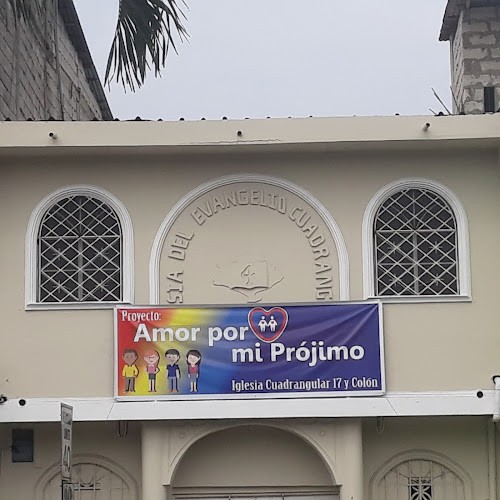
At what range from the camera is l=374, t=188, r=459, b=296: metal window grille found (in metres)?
16.1

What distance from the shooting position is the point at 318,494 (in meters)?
16.0

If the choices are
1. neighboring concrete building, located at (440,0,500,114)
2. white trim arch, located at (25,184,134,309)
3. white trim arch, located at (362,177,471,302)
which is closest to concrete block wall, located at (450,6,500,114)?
neighboring concrete building, located at (440,0,500,114)

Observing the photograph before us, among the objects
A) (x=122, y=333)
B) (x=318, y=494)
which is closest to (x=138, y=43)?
(x=122, y=333)

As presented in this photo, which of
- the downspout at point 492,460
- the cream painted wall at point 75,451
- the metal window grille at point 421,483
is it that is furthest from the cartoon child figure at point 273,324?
the downspout at point 492,460

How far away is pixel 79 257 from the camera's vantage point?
53.1 feet

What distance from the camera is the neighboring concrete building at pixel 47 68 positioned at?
757 inches

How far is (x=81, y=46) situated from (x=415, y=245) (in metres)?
10.3

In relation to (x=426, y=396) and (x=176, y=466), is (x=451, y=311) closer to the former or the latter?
(x=426, y=396)

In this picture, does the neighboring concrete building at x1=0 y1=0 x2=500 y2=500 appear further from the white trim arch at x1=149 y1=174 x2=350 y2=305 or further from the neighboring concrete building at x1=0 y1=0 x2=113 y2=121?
the neighboring concrete building at x1=0 y1=0 x2=113 y2=121

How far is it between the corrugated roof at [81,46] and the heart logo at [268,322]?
8605mm

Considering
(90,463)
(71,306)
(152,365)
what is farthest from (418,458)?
(71,306)

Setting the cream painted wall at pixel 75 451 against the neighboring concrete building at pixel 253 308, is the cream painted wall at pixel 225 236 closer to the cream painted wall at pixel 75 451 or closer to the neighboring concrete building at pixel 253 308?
the neighboring concrete building at pixel 253 308

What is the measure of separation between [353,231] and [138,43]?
3954mm

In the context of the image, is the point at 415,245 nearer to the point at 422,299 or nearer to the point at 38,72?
the point at 422,299
